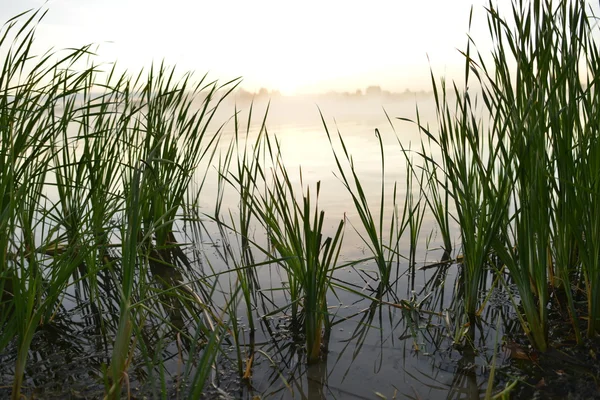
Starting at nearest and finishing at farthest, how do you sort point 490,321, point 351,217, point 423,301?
1. point 490,321
2. point 423,301
3. point 351,217

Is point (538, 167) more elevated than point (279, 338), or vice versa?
point (538, 167)

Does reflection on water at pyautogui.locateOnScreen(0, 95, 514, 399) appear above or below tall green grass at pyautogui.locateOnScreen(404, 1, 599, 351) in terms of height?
below

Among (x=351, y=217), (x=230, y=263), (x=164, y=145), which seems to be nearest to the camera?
(x=230, y=263)

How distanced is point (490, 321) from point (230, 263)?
1037 mm

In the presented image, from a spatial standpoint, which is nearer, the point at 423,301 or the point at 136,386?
the point at 136,386

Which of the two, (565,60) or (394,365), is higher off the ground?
(565,60)

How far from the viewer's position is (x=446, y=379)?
128cm

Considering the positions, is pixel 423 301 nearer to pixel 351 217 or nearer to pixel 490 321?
pixel 490 321

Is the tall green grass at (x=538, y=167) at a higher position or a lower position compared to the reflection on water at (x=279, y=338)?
higher

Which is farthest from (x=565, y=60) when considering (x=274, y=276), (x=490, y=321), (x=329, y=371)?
(x=274, y=276)

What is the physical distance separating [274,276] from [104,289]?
0.62 m

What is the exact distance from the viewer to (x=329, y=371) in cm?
135

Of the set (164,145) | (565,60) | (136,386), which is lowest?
(136,386)

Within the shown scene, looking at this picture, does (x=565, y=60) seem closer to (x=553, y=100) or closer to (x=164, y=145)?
(x=553, y=100)
